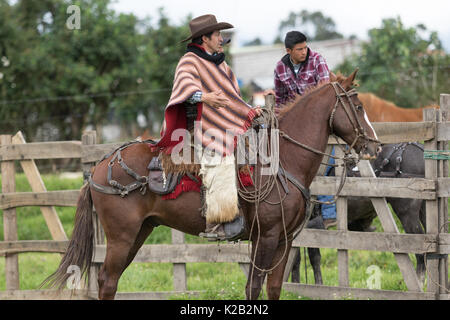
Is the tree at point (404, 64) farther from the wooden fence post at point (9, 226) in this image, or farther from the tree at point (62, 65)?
the wooden fence post at point (9, 226)

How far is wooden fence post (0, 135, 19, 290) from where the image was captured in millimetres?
7203

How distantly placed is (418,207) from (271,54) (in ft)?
156

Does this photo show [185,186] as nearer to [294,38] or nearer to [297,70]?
[297,70]

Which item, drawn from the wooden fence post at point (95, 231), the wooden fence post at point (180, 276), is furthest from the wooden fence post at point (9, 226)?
Answer: the wooden fence post at point (180, 276)

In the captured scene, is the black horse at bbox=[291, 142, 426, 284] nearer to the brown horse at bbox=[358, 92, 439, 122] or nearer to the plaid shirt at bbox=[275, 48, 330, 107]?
the plaid shirt at bbox=[275, 48, 330, 107]

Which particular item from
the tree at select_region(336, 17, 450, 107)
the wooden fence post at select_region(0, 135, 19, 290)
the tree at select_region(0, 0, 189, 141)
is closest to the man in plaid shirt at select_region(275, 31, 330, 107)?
the wooden fence post at select_region(0, 135, 19, 290)

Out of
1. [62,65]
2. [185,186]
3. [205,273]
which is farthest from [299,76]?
[62,65]

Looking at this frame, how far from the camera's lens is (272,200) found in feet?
16.6

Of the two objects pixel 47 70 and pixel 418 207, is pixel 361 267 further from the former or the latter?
pixel 47 70

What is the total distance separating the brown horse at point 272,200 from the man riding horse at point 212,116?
8.9 inches

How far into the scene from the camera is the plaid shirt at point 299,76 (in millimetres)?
6152

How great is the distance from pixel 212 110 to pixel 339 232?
89.5 inches

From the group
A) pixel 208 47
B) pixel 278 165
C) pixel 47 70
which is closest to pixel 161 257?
pixel 278 165

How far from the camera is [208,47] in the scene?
17.0 feet
